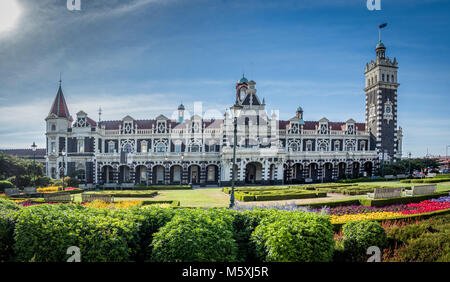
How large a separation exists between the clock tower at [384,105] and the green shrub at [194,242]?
59.1 metres

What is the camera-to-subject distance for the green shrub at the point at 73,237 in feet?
25.0

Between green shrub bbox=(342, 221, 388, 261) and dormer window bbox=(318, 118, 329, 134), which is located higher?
dormer window bbox=(318, 118, 329, 134)

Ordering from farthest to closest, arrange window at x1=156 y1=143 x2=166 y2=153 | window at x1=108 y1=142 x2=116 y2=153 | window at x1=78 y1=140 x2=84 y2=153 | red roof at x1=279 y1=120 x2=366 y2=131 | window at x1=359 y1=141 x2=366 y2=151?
window at x1=359 y1=141 x2=366 y2=151 < red roof at x1=279 y1=120 x2=366 y2=131 < window at x1=108 y1=142 x2=116 y2=153 < window at x1=156 y1=143 x2=166 y2=153 < window at x1=78 y1=140 x2=84 y2=153

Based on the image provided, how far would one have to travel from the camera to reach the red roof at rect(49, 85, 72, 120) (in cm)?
5410

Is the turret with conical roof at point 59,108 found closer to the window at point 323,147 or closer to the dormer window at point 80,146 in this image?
the dormer window at point 80,146

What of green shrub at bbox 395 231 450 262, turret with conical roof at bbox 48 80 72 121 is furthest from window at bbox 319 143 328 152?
turret with conical roof at bbox 48 80 72 121

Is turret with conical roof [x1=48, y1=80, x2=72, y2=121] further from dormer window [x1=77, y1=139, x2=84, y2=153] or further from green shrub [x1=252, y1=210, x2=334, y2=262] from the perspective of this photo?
green shrub [x1=252, y1=210, x2=334, y2=262]

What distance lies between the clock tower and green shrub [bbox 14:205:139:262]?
200 ft

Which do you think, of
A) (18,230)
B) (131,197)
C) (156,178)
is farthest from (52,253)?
(156,178)

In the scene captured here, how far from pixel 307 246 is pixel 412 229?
616 cm

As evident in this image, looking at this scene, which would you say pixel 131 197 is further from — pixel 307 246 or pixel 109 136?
pixel 109 136

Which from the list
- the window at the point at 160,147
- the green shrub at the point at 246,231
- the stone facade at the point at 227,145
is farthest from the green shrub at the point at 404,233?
the window at the point at 160,147

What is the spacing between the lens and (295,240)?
7672 millimetres

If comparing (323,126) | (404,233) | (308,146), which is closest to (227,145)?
(308,146)
